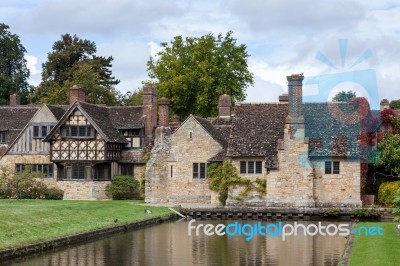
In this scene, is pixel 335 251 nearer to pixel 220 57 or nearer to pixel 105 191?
pixel 105 191

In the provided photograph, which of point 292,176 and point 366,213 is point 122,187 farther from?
point 366,213

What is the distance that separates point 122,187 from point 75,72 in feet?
A: 76.9

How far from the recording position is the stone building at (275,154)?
155 ft

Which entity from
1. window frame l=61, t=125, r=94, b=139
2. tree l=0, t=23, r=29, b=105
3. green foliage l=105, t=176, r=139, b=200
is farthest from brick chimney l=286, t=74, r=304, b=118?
tree l=0, t=23, r=29, b=105

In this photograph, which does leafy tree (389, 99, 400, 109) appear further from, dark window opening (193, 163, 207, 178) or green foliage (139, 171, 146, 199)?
green foliage (139, 171, 146, 199)

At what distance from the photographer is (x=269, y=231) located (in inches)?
1462

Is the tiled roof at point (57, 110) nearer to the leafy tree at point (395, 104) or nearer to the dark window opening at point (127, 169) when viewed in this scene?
the dark window opening at point (127, 169)

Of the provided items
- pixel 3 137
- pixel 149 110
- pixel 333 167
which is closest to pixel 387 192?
pixel 333 167

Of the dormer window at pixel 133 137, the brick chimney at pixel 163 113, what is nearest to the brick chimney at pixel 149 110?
the dormer window at pixel 133 137

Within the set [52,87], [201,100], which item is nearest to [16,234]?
[201,100]

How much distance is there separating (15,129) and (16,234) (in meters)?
29.0

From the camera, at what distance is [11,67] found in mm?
86438

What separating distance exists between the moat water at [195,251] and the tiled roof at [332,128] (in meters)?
13.5

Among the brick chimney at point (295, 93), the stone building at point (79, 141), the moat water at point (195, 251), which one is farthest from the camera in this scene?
the stone building at point (79, 141)
